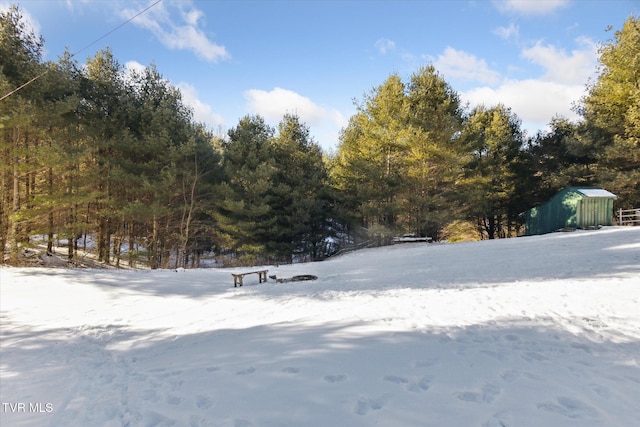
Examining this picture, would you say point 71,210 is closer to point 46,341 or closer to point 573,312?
point 46,341

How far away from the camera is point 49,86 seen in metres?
13.3

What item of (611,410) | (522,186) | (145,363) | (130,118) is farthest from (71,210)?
(522,186)

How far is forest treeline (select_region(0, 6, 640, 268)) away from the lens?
13625mm

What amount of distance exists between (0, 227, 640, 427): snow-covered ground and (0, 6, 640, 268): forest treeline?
9.42 metres

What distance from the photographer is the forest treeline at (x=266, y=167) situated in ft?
44.7

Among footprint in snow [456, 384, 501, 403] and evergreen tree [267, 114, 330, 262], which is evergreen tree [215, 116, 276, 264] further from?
footprint in snow [456, 384, 501, 403]

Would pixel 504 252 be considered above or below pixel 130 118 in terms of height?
below

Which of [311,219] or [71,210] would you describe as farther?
[311,219]

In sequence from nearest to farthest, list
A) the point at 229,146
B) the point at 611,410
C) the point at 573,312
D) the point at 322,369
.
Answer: the point at 611,410 < the point at 322,369 < the point at 573,312 < the point at 229,146

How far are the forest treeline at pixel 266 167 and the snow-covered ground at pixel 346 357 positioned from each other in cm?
942

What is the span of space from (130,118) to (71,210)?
6247 millimetres

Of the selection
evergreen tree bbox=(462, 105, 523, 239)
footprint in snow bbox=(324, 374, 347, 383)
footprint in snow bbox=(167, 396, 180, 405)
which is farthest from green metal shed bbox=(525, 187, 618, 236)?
footprint in snow bbox=(167, 396, 180, 405)

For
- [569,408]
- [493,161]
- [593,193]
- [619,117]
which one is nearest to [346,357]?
[569,408]

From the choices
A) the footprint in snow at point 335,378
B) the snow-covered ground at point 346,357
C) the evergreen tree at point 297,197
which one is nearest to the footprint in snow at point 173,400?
the snow-covered ground at point 346,357
